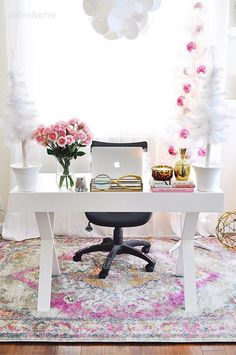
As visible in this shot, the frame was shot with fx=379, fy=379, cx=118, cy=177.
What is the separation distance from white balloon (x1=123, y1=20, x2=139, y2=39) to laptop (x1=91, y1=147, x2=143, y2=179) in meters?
0.65

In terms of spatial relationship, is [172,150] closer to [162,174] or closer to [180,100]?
[180,100]

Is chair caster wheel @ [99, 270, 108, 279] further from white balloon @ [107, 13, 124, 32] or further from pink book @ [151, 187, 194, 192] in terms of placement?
white balloon @ [107, 13, 124, 32]

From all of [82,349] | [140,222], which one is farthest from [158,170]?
[82,349]

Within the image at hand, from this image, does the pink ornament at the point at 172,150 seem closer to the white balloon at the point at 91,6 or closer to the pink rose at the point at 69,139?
the pink rose at the point at 69,139

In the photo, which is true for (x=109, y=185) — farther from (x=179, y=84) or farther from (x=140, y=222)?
(x=179, y=84)

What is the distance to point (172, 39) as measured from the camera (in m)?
3.18

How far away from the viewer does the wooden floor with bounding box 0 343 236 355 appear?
6.22 ft

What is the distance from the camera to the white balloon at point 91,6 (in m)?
2.04

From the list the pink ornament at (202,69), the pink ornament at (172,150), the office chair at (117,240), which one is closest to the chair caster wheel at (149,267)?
the office chair at (117,240)

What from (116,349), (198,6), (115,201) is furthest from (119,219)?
(198,6)

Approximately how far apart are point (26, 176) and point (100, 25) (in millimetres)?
942

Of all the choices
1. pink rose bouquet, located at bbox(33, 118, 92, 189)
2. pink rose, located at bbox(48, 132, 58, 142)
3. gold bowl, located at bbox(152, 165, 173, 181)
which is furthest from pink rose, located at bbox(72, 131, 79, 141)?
gold bowl, located at bbox(152, 165, 173, 181)

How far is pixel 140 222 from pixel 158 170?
0.56 m

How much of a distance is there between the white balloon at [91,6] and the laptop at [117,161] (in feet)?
2.47
